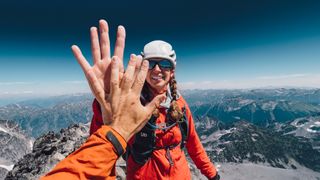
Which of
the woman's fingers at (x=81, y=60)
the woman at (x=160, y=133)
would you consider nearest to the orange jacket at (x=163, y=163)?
the woman at (x=160, y=133)

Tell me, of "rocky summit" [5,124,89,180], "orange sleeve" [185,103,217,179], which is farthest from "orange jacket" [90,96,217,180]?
"rocky summit" [5,124,89,180]

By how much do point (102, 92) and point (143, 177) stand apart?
3.92 m

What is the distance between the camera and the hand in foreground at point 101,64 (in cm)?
246

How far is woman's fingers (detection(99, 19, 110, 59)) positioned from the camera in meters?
2.86

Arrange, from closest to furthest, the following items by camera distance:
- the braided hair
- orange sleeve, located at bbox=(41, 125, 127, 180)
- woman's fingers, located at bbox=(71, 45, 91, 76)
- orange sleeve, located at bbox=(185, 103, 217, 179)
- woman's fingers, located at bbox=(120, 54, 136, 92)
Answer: orange sleeve, located at bbox=(41, 125, 127, 180) → woman's fingers, located at bbox=(120, 54, 136, 92) → woman's fingers, located at bbox=(71, 45, 91, 76) → the braided hair → orange sleeve, located at bbox=(185, 103, 217, 179)

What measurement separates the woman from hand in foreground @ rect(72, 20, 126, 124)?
104 inches

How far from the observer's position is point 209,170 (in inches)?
266

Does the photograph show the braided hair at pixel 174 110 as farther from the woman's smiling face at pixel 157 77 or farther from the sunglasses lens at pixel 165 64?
the sunglasses lens at pixel 165 64

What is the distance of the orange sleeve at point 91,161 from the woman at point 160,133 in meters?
3.23

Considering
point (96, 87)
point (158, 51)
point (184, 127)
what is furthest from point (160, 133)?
point (96, 87)

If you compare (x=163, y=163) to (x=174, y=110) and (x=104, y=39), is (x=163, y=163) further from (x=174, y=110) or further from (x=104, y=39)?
(x=104, y=39)

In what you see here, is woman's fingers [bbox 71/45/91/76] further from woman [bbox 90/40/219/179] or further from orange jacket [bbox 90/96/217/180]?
orange jacket [bbox 90/96/217/180]

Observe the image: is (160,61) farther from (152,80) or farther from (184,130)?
(184,130)

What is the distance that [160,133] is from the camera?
5.80m
